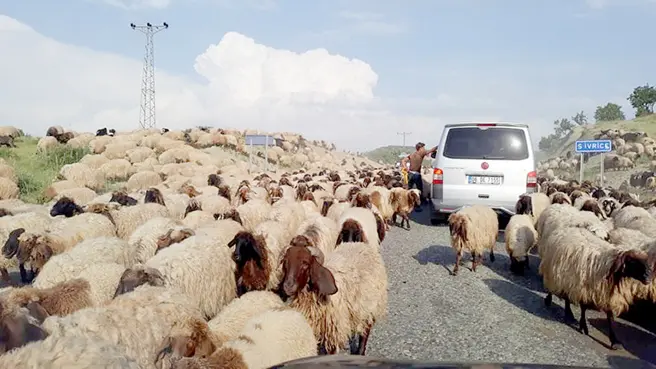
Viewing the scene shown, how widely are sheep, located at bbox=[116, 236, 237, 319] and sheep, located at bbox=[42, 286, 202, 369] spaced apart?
75 cm

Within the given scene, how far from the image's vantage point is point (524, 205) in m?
10.5

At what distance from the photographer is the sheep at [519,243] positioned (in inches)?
347

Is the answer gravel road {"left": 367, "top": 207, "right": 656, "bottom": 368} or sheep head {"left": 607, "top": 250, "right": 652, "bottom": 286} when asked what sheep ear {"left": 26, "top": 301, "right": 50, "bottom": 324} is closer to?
gravel road {"left": 367, "top": 207, "right": 656, "bottom": 368}

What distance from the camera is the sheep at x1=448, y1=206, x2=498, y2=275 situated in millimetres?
8852

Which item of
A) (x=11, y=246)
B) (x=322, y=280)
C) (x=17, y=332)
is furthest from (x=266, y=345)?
(x=11, y=246)

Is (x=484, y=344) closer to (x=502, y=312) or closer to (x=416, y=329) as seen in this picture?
(x=416, y=329)

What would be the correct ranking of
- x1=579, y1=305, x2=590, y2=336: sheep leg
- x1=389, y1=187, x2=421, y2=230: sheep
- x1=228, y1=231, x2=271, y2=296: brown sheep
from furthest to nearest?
x1=389, y1=187, x2=421, y2=230: sheep, x1=228, y1=231, x2=271, y2=296: brown sheep, x1=579, y1=305, x2=590, y2=336: sheep leg

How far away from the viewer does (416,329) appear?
6.11 m

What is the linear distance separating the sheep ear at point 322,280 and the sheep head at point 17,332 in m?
2.42

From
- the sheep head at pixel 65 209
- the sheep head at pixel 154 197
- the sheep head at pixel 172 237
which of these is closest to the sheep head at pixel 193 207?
the sheep head at pixel 154 197

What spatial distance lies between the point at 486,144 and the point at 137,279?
28.6ft

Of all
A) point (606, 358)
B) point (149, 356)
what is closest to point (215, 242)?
point (149, 356)

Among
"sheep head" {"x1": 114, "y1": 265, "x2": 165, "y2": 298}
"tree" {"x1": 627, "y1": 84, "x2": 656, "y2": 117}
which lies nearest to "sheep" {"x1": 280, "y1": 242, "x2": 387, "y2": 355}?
"sheep head" {"x1": 114, "y1": 265, "x2": 165, "y2": 298}

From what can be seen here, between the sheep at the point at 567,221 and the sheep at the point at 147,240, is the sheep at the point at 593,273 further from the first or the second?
the sheep at the point at 147,240
